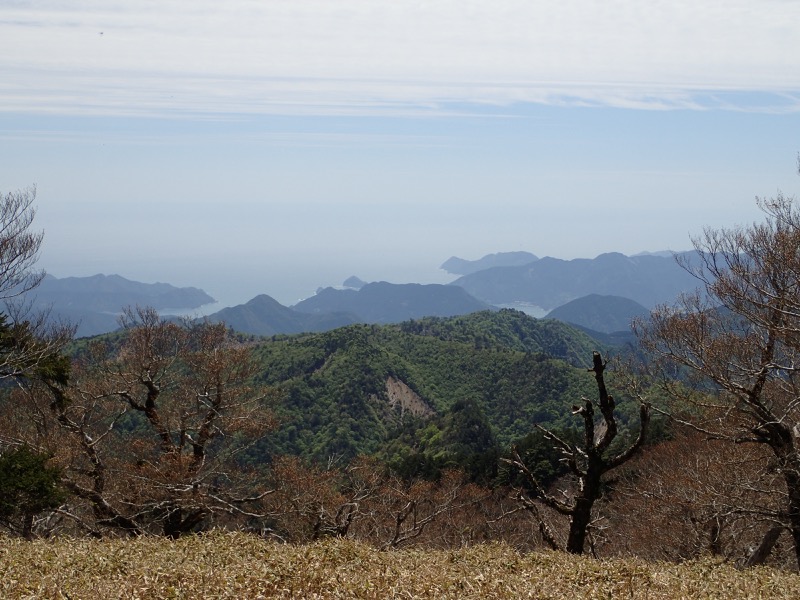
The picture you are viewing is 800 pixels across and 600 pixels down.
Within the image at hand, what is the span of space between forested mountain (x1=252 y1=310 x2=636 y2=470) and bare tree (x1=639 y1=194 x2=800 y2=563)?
116 feet

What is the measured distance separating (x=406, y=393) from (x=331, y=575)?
3508 inches

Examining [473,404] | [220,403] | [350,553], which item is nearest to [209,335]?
[220,403]

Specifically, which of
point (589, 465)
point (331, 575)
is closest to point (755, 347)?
point (589, 465)

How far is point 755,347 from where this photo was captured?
14680 millimetres

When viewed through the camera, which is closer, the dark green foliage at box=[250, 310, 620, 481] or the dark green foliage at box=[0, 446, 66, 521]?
the dark green foliage at box=[0, 446, 66, 521]

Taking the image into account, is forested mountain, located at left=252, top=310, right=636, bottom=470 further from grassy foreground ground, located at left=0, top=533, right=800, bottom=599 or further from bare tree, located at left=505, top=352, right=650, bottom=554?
grassy foreground ground, located at left=0, top=533, right=800, bottom=599

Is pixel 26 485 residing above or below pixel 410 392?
above

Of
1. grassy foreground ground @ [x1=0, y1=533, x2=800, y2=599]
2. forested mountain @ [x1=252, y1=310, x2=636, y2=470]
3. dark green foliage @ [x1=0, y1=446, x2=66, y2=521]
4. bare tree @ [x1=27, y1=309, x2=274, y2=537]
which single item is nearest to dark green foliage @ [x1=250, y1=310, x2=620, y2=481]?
forested mountain @ [x1=252, y1=310, x2=636, y2=470]

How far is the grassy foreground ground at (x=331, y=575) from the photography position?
677 centimetres

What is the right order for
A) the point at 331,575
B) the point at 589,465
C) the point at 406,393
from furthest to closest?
the point at 406,393
the point at 589,465
the point at 331,575

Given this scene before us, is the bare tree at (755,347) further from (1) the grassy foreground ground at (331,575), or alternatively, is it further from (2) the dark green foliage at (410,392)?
(2) the dark green foliage at (410,392)

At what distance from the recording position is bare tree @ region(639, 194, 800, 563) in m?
12.1

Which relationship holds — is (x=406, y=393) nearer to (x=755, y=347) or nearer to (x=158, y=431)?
(x=158, y=431)

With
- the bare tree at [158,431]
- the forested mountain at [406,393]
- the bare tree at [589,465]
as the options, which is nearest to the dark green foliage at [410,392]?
the forested mountain at [406,393]
